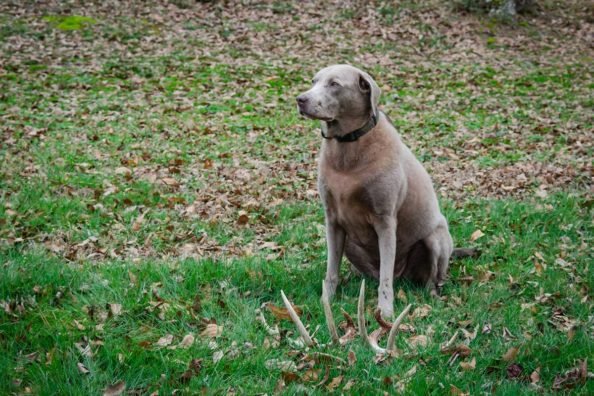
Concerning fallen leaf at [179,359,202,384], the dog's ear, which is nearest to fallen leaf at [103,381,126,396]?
fallen leaf at [179,359,202,384]

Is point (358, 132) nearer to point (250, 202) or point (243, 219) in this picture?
point (243, 219)

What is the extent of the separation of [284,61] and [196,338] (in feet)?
38.0

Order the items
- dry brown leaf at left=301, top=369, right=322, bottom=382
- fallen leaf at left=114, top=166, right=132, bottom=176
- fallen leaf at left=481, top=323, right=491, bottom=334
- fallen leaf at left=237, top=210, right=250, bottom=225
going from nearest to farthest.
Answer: dry brown leaf at left=301, top=369, right=322, bottom=382, fallen leaf at left=481, top=323, right=491, bottom=334, fallen leaf at left=237, top=210, right=250, bottom=225, fallen leaf at left=114, top=166, right=132, bottom=176

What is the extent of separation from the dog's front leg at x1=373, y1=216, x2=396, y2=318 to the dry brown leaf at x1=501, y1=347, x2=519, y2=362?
105 cm

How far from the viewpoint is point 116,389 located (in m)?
3.25

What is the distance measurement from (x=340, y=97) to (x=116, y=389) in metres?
2.58

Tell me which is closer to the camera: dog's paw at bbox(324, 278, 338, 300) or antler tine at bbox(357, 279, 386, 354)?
antler tine at bbox(357, 279, 386, 354)

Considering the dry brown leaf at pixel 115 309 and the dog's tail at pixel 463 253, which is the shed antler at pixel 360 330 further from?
the dog's tail at pixel 463 253

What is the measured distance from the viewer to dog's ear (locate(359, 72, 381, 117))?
4.57 meters

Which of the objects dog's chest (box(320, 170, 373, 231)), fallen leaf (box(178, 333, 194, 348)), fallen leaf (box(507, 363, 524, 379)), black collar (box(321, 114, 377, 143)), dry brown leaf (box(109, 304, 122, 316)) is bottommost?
dry brown leaf (box(109, 304, 122, 316))

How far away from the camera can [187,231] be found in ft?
20.7

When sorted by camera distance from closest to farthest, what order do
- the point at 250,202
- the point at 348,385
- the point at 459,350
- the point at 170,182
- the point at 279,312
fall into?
the point at 348,385 < the point at 459,350 < the point at 279,312 < the point at 250,202 < the point at 170,182

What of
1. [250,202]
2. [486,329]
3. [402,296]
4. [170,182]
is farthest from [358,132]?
[170,182]

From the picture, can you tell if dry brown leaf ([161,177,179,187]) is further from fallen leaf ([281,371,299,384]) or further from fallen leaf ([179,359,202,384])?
fallen leaf ([281,371,299,384])
